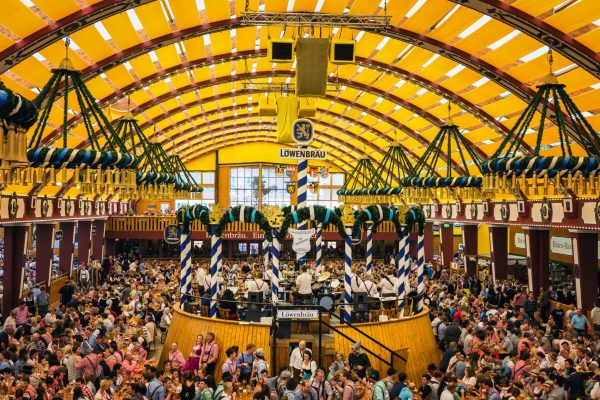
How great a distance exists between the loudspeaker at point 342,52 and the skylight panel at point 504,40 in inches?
207

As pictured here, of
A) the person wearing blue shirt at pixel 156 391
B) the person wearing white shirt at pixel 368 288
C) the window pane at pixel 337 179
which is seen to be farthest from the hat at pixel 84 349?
the window pane at pixel 337 179

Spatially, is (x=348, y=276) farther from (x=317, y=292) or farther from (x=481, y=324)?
(x=481, y=324)

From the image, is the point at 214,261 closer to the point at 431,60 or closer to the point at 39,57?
the point at 39,57

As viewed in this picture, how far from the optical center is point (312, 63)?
14898 millimetres

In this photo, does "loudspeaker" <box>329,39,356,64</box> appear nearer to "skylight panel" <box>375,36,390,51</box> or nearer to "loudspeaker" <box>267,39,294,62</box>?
"loudspeaker" <box>267,39,294,62</box>

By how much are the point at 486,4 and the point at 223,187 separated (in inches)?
1362

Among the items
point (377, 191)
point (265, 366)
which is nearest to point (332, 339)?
point (265, 366)

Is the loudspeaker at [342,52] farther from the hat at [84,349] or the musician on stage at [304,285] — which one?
the hat at [84,349]

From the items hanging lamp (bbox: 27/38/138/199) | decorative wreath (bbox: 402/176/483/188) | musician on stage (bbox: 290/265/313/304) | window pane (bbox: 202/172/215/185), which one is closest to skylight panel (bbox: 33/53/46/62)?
hanging lamp (bbox: 27/38/138/199)

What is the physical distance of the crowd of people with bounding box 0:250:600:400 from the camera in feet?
30.3

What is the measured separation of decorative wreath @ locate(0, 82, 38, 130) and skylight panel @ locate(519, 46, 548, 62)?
1558cm

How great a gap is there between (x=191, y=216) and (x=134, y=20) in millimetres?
6405

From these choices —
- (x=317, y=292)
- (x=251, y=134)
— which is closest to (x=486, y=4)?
(x=317, y=292)

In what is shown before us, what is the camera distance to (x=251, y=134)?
44.3 m
